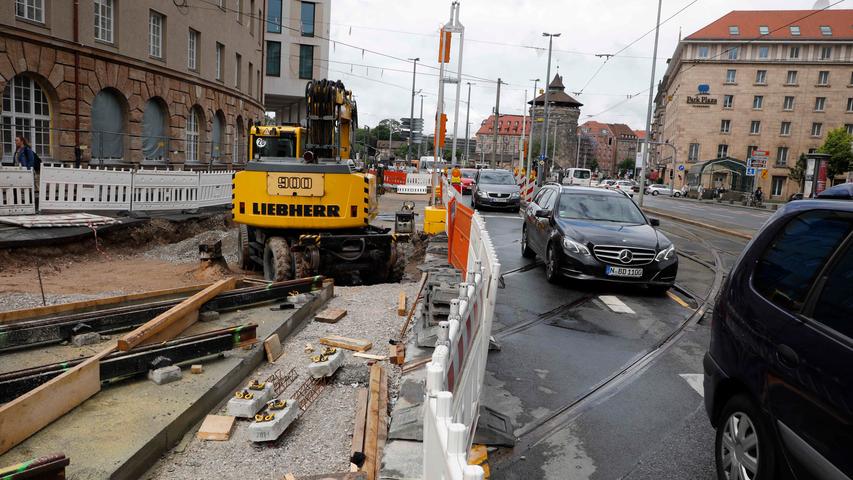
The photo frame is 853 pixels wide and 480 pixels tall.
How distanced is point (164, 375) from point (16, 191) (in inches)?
434

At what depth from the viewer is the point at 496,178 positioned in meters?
27.8

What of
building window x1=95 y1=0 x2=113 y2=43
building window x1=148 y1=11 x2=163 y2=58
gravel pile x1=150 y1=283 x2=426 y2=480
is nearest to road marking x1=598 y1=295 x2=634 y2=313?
gravel pile x1=150 y1=283 x2=426 y2=480

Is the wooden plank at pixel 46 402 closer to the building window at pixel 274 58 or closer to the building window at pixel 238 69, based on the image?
the building window at pixel 238 69

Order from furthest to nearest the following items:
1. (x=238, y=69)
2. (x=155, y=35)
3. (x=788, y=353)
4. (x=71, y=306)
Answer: (x=238, y=69) → (x=155, y=35) → (x=71, y=306) → (x=788, y=353)

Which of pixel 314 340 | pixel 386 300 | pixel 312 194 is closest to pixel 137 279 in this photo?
pixel 312 194

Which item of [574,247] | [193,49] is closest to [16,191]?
[574,247]

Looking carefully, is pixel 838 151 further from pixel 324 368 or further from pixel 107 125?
pixel 324 368

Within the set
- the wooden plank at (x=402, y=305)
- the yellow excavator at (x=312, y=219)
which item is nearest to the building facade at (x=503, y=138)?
the yellow excavator at (x=312, y=219)

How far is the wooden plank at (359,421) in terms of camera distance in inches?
168

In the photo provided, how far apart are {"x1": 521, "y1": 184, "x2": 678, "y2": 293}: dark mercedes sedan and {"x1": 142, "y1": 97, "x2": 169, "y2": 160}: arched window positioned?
17326 mm

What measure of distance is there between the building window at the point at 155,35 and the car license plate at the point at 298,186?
52.7 ft

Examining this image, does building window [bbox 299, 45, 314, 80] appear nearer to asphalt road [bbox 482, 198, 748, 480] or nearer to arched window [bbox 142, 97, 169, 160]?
arched window [bbox 142, 97, 169, 160]

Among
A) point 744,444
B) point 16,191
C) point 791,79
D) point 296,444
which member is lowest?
point 296,444

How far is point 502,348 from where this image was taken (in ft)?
22.5
